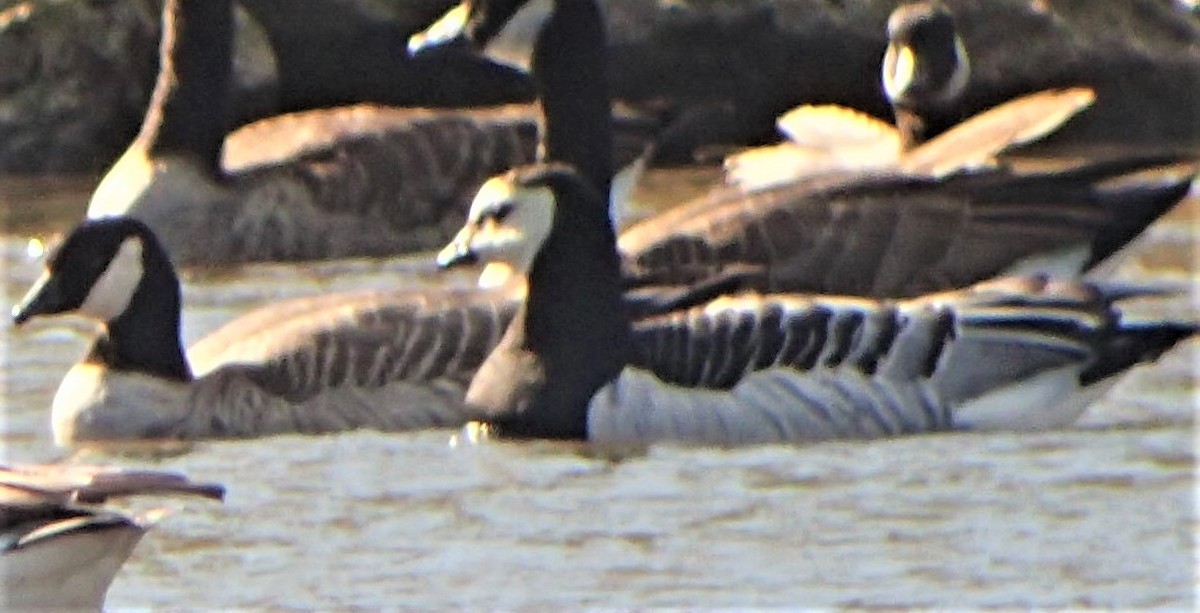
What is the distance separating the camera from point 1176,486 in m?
9.15

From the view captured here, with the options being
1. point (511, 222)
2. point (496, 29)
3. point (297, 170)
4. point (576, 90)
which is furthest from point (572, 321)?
point (297, 170)

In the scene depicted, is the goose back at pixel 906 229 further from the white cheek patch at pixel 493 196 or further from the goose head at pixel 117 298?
the goose head at pixel 117 298

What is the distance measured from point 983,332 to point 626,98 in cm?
662

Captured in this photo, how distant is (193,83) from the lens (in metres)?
14.3

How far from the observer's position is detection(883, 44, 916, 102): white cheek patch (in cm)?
1332

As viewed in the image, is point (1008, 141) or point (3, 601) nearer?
point (3, 601)

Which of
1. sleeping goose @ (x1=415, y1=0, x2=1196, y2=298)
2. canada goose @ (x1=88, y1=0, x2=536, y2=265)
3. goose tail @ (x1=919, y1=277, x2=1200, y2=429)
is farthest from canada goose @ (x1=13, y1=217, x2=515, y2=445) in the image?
canada goose @ (x1=88, y1=0, x2=536, y2=265)

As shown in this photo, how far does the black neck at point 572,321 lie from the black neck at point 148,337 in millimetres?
1044

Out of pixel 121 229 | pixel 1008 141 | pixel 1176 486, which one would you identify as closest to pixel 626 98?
pixel 1008 141

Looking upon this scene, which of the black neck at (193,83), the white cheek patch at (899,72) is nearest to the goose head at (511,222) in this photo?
the white cheek patch at (899,72)

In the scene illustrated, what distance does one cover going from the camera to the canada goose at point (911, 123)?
39.2ft

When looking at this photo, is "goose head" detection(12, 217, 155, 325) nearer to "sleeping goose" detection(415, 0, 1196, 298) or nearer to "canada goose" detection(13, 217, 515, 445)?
"canada goose" detection(13, 217, 515, 445)

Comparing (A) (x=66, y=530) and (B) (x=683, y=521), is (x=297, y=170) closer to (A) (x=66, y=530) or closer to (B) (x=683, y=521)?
(B) (x=683, y=521)

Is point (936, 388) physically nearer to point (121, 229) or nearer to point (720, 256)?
point (720, 256)
